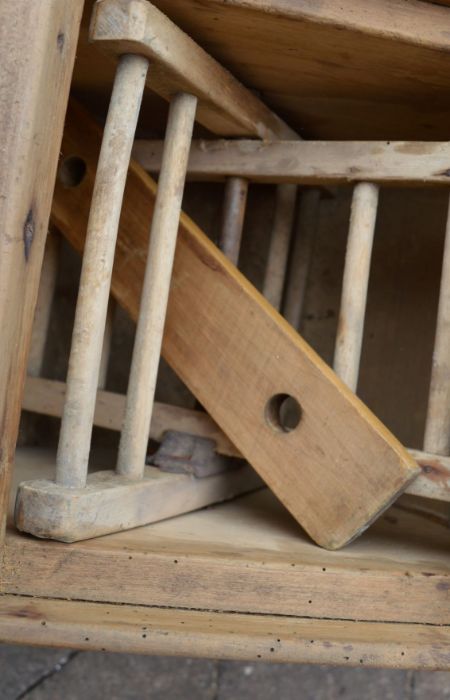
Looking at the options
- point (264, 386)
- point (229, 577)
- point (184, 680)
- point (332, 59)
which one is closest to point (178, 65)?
point (332, 59)

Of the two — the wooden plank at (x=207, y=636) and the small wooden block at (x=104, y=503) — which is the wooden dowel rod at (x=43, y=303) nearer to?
the small wooden block at (x=104, y=503)

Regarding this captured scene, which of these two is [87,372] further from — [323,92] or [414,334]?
[414,334]

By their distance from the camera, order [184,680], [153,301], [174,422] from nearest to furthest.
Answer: [153,301], [174,422], [184,680]

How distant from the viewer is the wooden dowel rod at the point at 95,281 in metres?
1.11

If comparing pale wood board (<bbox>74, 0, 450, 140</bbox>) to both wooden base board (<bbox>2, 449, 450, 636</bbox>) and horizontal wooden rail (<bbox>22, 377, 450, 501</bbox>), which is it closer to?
horizontal wooden rail (<bbox>22, 377, 450, 501</bbox>)

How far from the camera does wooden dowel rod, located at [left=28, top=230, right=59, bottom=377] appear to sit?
1626 mm

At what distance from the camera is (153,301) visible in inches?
47.4

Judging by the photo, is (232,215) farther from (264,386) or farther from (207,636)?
(207,636)

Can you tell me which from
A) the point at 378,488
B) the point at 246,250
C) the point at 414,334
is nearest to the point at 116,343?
the point at 246,250

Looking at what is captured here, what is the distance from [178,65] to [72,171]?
0.39 m

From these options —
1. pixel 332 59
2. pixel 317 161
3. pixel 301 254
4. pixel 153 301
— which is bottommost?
pixel 153 301

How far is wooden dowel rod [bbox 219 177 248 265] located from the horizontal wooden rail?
29 centimetres

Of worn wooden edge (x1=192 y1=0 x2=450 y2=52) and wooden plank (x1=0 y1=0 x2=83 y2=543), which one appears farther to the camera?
worn wooden edge (x1=192 y1=0 x2=450 y2=52)

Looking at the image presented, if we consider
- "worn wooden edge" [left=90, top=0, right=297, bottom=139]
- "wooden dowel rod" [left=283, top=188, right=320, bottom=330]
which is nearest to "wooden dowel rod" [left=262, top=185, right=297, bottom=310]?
"wooden dowel rod" [left=283, top=188, right=320, bottom=330]
